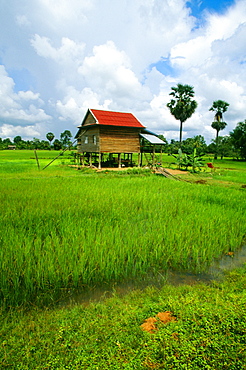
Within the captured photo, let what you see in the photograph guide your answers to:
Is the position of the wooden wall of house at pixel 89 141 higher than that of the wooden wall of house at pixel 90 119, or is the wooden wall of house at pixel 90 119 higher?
the wooden wall of house at pixel 90 119

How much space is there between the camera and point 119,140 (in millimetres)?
22031

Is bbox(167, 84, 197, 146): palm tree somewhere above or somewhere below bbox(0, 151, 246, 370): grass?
above

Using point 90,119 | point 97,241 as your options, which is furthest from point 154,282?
point 90,119

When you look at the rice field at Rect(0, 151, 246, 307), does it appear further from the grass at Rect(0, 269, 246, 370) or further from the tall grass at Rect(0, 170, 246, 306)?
the grass at Rect(0, 269, 246, 370)

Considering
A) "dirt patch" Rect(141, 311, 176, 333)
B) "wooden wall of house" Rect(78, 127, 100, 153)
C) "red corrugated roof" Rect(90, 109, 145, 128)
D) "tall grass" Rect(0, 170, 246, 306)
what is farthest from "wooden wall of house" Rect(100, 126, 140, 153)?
"dirt patch" Rect(141, 311, 176, 333)

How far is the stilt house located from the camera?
21109 mm

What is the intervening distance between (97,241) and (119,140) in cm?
1866

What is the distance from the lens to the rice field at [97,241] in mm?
3281

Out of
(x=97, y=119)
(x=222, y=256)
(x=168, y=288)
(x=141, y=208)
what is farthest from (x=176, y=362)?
(x=97, y=119)

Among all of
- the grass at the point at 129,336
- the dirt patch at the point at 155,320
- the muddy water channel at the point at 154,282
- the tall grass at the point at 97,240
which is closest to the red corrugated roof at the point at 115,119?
the tall grass at the point at 97,240

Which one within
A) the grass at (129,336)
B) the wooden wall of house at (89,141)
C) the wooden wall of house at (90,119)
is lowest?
the grass at (129,336)

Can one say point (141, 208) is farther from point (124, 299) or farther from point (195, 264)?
point (124, 299)

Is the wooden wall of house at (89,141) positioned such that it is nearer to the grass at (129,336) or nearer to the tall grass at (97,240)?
the tall grass at (97,240)

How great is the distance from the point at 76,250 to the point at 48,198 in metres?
4.30
